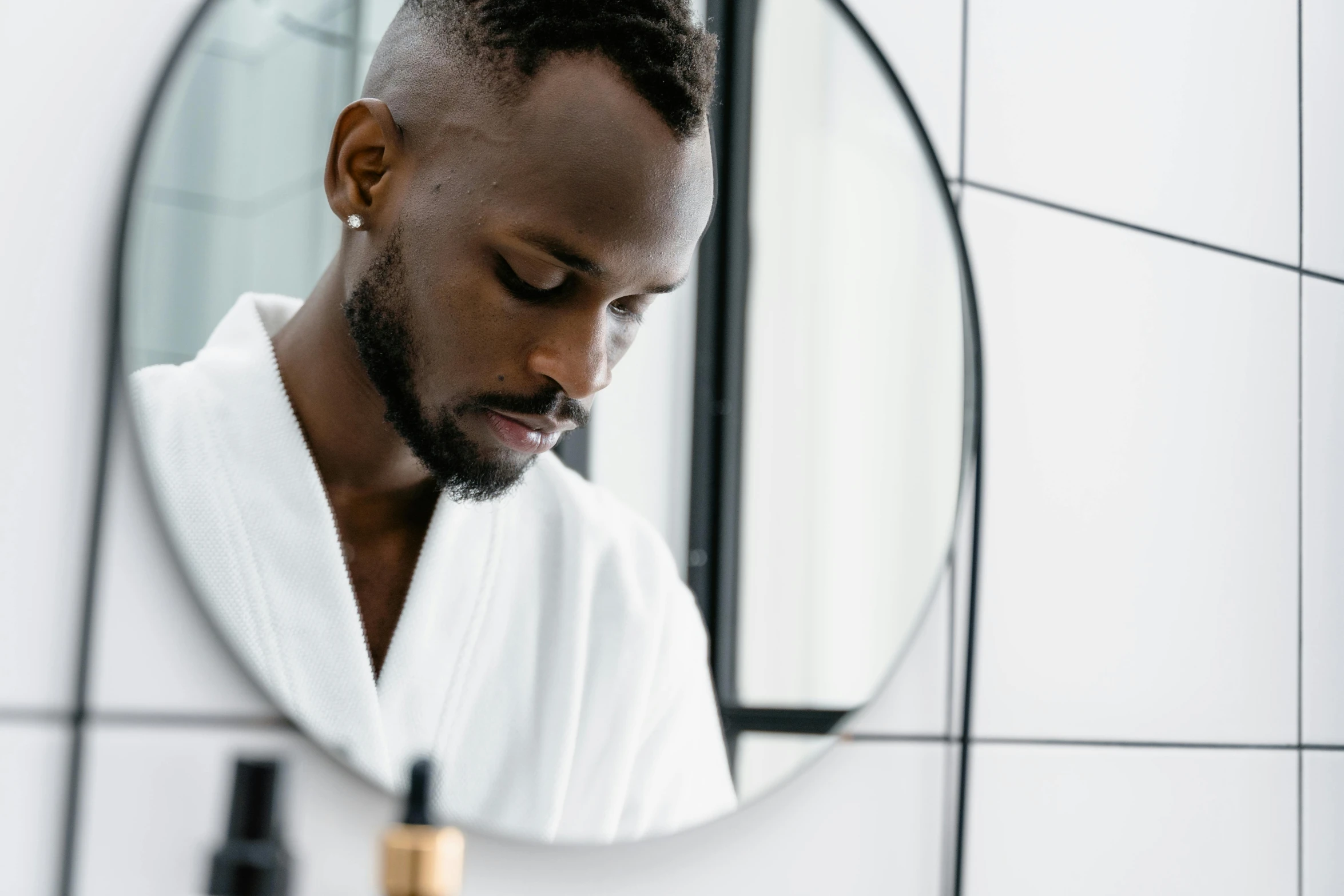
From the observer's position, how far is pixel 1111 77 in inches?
36.0

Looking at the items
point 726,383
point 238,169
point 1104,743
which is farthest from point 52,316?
point 1104,743

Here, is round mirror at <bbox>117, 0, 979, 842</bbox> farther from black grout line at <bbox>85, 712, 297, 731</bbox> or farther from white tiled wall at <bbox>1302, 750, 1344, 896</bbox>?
white tiled wall at <bbox>1302, 750, 1344, 896</bbox>

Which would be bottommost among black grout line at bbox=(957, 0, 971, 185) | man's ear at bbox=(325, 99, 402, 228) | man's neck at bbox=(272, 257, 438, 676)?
man's neck at bbox=(272, 257, 438, 676)

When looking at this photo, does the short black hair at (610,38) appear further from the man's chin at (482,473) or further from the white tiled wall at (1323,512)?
the white tiled wall at (1323,512)

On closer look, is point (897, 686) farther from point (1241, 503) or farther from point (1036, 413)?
point (1241, 503)

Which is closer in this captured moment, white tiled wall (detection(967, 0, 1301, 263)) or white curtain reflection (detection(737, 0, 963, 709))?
white curtain reflection (detection(737, 0, 963, 709))

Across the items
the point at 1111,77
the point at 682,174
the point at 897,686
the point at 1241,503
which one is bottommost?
the point at 897,686

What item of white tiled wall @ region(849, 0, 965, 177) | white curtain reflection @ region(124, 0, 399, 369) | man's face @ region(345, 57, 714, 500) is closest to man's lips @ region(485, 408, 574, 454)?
man's face @ region(345, 57, 714, 500)

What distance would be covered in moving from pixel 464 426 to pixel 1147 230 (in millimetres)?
566

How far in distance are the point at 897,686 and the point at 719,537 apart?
18 cm

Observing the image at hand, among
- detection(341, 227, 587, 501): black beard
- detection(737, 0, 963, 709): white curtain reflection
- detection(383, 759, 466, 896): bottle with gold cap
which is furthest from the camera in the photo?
detection(737, 0, 963, 709): white curtain reflection

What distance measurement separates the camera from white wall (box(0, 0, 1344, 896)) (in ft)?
1.79

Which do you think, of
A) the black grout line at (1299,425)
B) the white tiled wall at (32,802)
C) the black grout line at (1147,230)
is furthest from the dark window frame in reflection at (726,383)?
the black grout line at (1299,425)

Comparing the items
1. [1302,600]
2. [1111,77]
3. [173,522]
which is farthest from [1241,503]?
[173,522]
